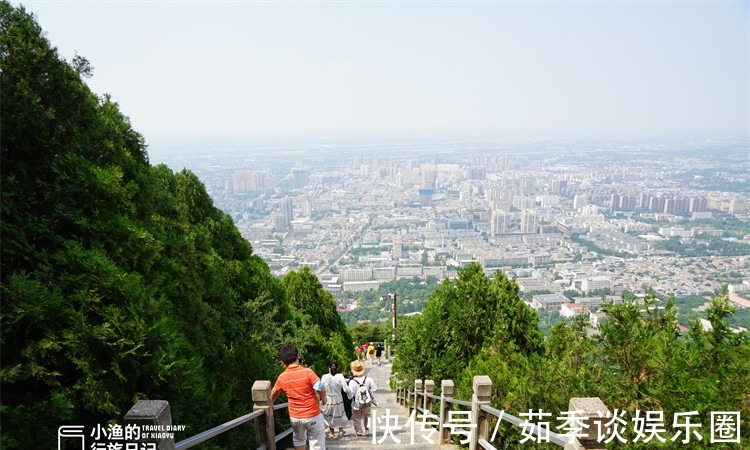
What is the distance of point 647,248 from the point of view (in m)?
72.4

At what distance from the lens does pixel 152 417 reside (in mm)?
2592

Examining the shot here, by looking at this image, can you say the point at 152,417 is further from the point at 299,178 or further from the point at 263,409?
the point at 299,178

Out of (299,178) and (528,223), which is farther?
(299,178)

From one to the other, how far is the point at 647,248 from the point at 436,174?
103m

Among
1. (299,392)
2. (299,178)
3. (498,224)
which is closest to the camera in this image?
(299,392)

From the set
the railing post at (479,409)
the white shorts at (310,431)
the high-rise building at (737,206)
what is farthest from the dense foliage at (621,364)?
the high-rise building at (737,206)

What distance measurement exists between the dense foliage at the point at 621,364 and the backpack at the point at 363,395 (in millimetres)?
1524

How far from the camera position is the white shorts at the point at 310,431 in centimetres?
451

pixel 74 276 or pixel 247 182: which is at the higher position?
pixel 74 276

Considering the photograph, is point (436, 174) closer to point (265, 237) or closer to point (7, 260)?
point (265, 237)

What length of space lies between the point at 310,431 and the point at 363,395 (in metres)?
2.25

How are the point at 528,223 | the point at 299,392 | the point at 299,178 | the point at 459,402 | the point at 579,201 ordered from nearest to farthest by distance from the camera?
the point at 299,392 < the point at 459,402 < the point at 528,223 < the point at 579,201 < the point at 299,178

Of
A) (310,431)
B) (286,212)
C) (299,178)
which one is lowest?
(286,212)

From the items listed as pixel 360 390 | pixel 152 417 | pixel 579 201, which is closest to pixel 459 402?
pixel 360 390
